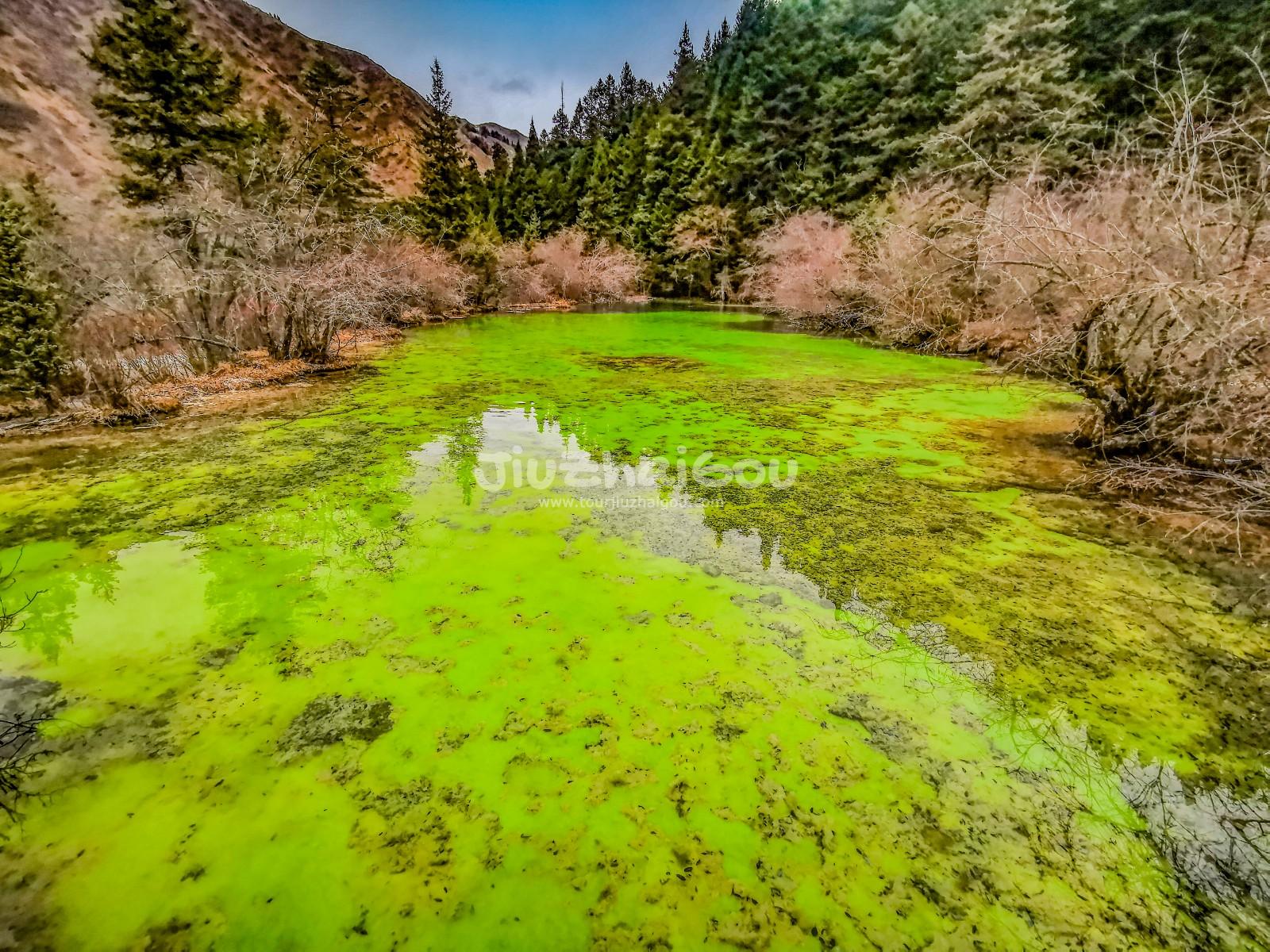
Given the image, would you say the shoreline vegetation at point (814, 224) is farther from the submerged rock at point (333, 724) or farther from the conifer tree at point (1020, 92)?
the submerged rock at point (333, 724)

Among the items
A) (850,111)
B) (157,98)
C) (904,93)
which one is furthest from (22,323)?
(850,111)

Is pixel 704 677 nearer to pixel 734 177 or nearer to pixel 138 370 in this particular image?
pixel 138 370

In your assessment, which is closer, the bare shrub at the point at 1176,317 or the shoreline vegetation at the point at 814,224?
the bare shrub at the point at 1176,317

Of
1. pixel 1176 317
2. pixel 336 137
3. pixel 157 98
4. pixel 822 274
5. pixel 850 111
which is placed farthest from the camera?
pixel 850 111

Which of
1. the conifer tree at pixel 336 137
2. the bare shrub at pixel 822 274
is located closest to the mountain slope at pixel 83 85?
the conifer tree at pixel 336 137

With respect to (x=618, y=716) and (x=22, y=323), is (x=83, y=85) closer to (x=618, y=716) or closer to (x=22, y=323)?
(x=22, y=323)

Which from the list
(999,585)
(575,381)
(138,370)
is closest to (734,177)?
(575,381)

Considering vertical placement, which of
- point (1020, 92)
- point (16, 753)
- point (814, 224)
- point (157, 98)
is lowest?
point (16, 753)
